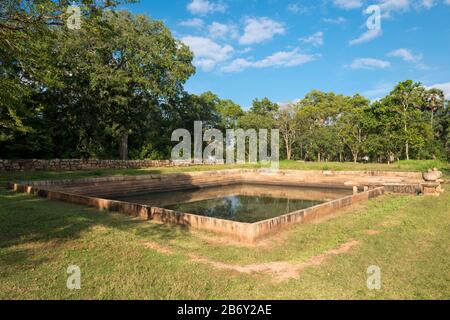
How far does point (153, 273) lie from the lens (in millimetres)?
4039

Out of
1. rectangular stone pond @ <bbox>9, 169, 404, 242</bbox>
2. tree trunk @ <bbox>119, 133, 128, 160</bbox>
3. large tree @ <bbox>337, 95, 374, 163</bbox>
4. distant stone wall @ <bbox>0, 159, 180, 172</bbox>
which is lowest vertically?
rectangular stone pond @ <bbox>9, 169, 404, 242</bbox>

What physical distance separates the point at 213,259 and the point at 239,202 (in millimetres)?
9799

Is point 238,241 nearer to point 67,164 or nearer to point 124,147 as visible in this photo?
point 67,164

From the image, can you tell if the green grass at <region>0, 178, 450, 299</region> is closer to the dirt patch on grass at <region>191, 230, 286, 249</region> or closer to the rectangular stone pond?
the dirt patch on grass at <region>191, 230, 286, 249</region>

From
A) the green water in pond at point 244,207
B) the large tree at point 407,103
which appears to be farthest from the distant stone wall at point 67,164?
the large tree at point 407,103

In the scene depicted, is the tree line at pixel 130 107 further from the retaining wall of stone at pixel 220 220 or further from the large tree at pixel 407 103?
the retaining wall of stone at pixel 220 220

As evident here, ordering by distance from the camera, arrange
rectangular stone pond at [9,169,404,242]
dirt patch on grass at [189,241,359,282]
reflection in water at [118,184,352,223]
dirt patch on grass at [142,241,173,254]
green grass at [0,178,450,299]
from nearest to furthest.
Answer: green grass at [0,178,450,299]
dirt patch on grass at [189,241,359,282]
dirt patch on grass at [142,241,173,254]
rectangular stone pond at [9,169,404,242]
reflection in water at [118,184,352,223]

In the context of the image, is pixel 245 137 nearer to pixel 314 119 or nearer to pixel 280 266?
pixel 314 119

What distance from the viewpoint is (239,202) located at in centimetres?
1448

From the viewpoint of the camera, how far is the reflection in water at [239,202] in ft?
37.7

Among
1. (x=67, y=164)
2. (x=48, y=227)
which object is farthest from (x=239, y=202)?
(x=67, y=164)

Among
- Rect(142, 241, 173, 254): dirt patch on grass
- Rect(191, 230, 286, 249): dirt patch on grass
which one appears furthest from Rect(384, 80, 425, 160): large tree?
Rect(142, 241, 173, 254): dirt patch on grass

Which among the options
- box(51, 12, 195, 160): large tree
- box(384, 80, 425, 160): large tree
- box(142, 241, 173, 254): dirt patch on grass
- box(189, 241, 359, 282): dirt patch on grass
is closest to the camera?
box(189, 241, 359, 282): dirt patch on grass

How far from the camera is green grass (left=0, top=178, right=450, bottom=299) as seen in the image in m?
3.55
